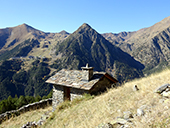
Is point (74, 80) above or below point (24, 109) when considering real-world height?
above

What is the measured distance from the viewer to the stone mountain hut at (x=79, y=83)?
520 inches

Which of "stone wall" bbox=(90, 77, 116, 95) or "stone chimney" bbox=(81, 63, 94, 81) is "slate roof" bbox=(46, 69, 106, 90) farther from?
"stone wall" bbox=(90, 77, 116, 95)

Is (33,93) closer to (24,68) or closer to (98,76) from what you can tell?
(24,68)

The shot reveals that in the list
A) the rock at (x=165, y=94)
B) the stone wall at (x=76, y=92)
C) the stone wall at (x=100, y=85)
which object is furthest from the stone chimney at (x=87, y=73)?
the rock at (x=165, y=94)

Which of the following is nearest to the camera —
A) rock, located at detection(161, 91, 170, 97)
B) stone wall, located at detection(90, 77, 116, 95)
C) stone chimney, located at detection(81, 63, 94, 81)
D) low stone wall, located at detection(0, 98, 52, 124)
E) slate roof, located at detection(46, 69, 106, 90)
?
rock, located at detection(161, 91, 170, 97)

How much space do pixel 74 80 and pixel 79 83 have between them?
3.60 ft

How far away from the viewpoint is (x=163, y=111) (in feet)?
12.8

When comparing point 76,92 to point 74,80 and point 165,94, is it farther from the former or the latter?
point 165,94

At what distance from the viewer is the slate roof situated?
13.2 m

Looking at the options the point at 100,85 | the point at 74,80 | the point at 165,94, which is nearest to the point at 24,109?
the point at 74,80

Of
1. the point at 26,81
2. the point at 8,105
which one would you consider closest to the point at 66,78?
the point at 8,105

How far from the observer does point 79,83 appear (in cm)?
1372

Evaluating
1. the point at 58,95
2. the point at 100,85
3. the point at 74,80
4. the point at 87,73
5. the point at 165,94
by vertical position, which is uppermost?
the point at 165,94

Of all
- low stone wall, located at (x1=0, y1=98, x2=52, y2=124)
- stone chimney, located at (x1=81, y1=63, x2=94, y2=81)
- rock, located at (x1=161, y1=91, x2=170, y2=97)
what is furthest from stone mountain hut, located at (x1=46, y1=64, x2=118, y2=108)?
rock, located at (x1=161, y1=91, x2=170, y2=97)
